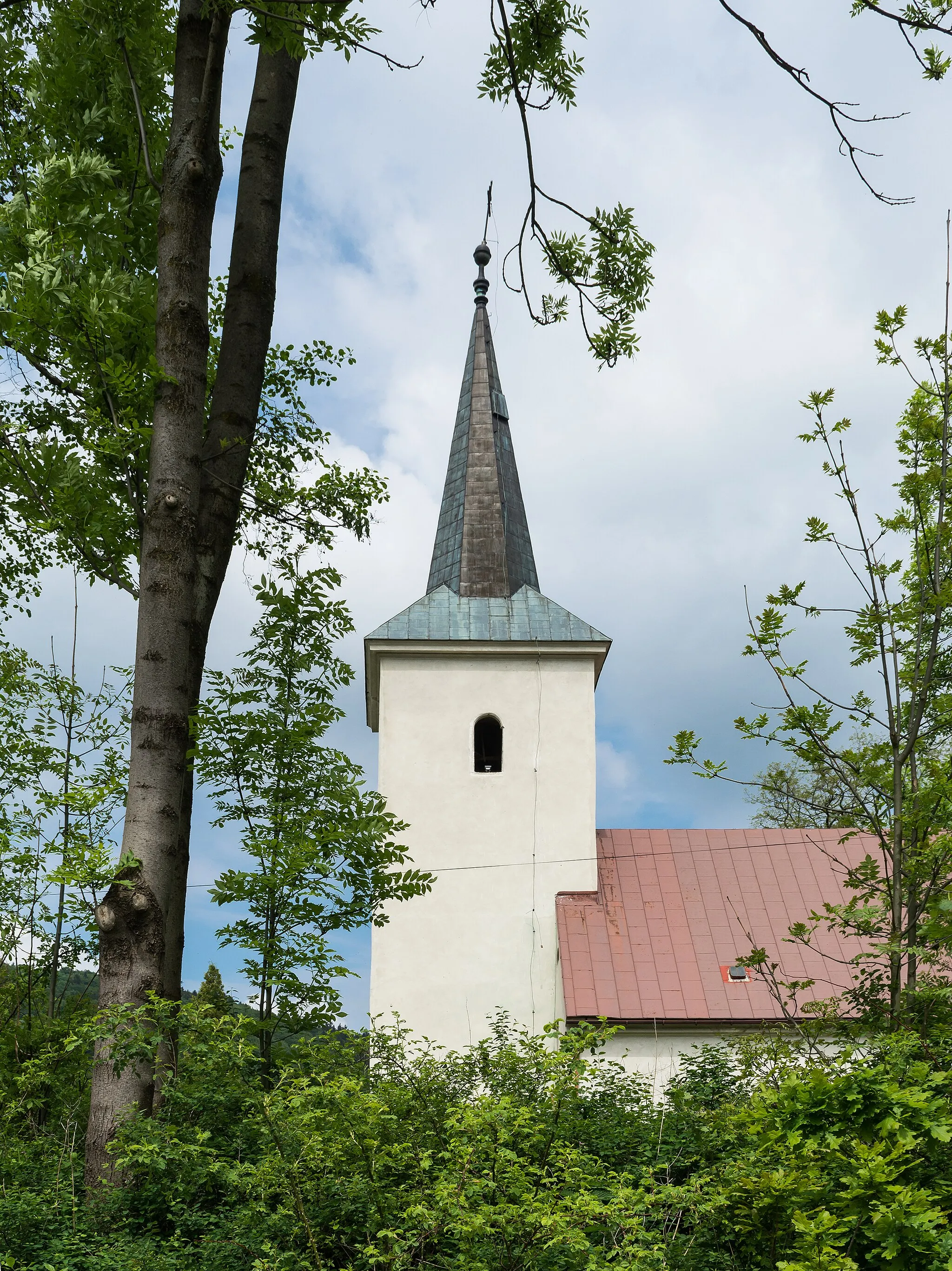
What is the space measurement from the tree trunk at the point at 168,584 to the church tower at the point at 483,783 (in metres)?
11.4

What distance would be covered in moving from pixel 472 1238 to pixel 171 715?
9.08 ft

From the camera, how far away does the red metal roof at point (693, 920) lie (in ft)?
51.7

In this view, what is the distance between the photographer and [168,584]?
222 inches

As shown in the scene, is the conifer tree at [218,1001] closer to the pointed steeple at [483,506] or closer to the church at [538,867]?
the church at [538,867]

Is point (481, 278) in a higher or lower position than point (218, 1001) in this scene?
higher

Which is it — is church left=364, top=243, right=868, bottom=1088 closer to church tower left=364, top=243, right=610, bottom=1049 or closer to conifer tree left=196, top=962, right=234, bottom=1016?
church tower left=364, top=243, right=610, bottom=1049

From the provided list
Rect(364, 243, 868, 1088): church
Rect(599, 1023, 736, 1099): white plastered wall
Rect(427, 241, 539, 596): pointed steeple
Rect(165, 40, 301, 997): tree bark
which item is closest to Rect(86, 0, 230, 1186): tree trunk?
Rect(165, 40, 301, 997): tree bark

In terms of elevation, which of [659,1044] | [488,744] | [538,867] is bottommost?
[659,1044]

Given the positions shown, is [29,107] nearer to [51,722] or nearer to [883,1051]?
[51,722]

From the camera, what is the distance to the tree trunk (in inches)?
197

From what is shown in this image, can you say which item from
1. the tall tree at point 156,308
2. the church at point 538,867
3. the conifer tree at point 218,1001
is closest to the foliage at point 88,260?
the tall tree at point 156,308

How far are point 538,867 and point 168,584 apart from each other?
41.4ft

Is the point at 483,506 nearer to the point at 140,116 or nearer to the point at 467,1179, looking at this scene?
the point at 140,116

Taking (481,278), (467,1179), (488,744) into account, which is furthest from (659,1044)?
(481,278)
